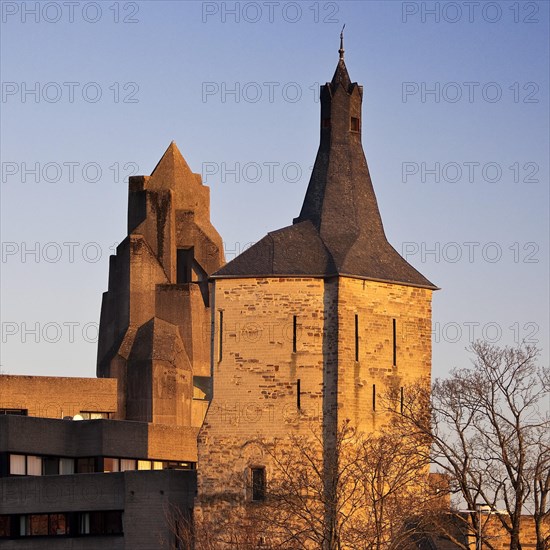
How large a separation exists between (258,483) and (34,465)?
17.9m

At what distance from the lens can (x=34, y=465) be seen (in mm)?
78250

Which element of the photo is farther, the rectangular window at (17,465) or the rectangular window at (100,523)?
the rectangular window at (17,465)

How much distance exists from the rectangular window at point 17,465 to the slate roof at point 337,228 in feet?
57.7

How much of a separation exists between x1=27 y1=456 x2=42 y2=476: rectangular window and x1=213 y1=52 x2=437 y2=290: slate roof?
58.6 feet

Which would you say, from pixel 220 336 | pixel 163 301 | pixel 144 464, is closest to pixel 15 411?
pixel 163 301

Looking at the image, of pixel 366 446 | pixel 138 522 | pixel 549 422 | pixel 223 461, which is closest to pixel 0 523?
pixel 138 522

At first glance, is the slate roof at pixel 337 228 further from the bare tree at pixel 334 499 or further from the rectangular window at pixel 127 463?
the rectangular window at pixel 127 463

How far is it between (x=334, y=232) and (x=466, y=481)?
37.4 feet

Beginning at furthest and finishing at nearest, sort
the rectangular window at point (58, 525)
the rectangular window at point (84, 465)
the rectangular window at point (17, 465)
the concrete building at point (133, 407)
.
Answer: the rectangular window at point (84, 465)
the rectangular window at point (17, 465)
the rectangular window at point (58, 525)
the concrete building at point (133, 407)

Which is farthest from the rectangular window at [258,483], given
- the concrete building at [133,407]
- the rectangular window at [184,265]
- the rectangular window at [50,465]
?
the rectangular window at [184,265]

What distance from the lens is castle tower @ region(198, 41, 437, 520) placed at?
63.1 m

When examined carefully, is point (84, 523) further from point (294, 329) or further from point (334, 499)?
point (334, 499)

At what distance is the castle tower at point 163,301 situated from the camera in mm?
90188

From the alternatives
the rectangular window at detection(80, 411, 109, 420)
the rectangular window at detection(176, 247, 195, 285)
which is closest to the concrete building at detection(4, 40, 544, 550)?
the rectangular window at detection(80, 411, 109, 420)
